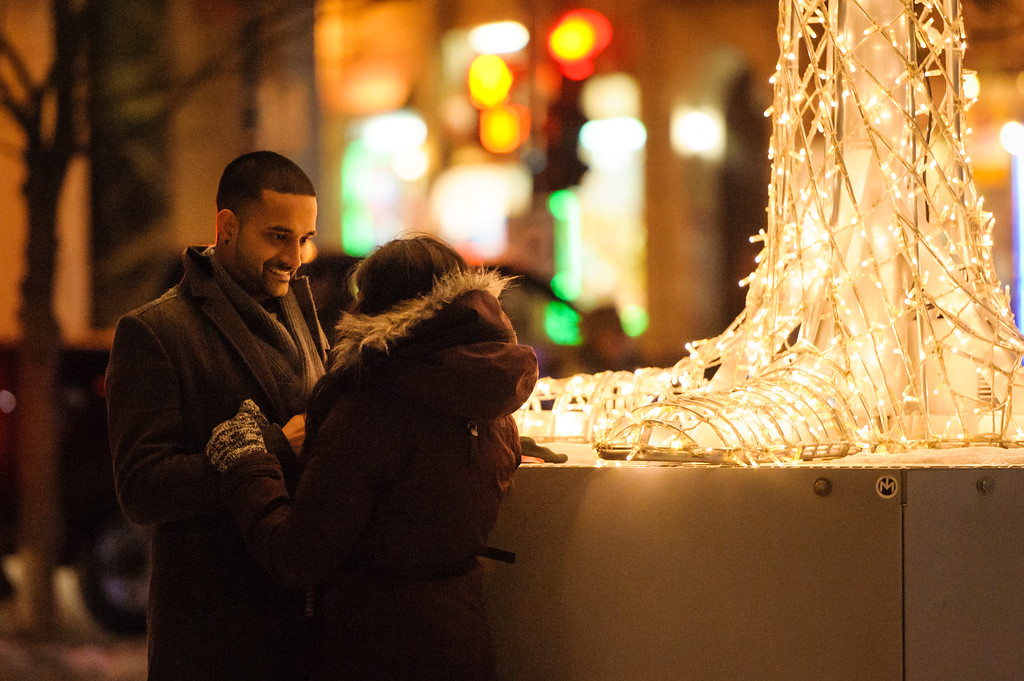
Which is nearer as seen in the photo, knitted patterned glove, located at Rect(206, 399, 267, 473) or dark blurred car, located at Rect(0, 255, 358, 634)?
knitted patterned glove, located at Rect(206, 399, 267, 473)

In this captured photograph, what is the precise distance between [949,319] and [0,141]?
4.24 metres

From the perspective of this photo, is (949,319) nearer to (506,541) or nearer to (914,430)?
(914,430)

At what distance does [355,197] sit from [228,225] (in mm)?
6178

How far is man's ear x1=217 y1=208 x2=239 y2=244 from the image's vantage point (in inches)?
68.7

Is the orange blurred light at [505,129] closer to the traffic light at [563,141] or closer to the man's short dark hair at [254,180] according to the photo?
the traffic light at [563,141]

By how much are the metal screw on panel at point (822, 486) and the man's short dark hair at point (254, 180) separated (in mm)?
926

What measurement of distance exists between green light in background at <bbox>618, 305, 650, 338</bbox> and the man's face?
20.0ft

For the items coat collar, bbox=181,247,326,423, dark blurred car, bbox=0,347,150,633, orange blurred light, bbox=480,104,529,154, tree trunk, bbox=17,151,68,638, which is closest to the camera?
coat collar, bbox=181,247,326,423

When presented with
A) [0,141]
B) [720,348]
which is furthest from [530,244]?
[720,348]

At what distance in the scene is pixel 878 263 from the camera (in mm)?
1857

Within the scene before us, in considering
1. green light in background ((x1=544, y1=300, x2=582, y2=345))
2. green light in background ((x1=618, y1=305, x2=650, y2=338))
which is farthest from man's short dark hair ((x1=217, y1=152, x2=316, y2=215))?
green light in background ((x1=618, y1=305, x2=650, y2=338))

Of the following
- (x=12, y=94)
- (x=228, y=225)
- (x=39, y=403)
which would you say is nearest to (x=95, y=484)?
(x=39, y=403)

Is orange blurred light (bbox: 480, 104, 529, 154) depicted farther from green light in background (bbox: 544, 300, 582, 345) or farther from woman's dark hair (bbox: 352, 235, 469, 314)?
woman's dark hair (bbox: 352, 235, 469, 314)

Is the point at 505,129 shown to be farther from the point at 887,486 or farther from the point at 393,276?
the point at 887,486
